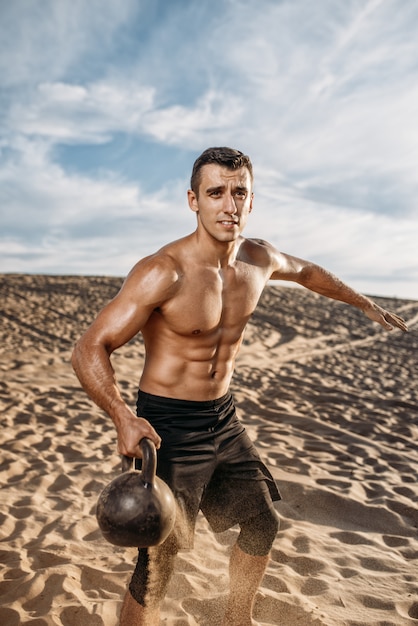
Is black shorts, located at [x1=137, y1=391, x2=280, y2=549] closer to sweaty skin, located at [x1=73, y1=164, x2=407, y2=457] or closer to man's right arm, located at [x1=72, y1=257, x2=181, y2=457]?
sweaty skin, located at [x1=73, y1=164, x2=407, y2=457]

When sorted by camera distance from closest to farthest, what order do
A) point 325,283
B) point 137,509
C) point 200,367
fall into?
1. point 137,509
2. point 200,367
3. point 325,283

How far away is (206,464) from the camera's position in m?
2.33

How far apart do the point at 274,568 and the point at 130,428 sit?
6.41 ft

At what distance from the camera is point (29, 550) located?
10.9 ft

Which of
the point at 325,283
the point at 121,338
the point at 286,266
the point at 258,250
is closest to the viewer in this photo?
the point at 121,338

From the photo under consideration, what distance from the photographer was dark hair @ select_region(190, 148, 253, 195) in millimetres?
2293

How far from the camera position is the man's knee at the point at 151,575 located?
2.11 metres

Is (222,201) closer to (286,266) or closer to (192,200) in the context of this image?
(192,200)

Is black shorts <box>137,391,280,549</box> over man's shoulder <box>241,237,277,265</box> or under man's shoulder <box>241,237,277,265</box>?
under

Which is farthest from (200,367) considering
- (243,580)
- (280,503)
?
(280,503)

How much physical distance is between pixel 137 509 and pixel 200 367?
75 cm

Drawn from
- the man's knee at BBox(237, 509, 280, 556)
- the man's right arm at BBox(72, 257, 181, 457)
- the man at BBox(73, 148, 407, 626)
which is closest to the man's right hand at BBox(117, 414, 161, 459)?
the man's right arm at BBox(72, 257, 181, 457)

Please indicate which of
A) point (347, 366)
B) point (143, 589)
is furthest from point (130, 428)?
point (347, 366)

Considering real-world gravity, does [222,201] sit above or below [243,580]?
above
